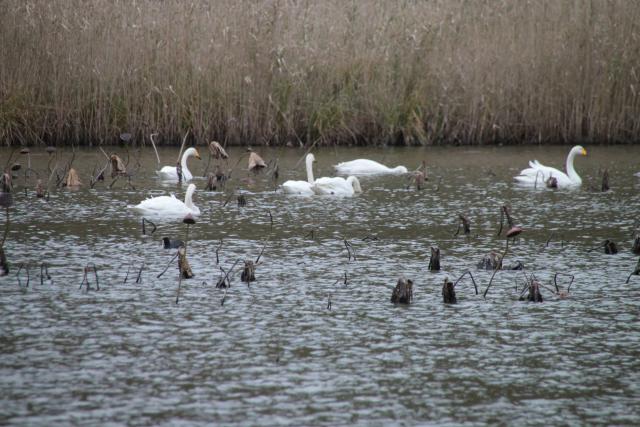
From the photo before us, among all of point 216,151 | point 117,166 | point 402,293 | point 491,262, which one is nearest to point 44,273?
point 402,293

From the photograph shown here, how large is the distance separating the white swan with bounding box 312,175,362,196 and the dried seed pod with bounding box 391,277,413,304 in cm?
532

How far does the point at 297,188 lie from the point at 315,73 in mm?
4794

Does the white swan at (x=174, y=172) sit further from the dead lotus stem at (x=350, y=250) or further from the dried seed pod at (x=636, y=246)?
the dried seed pod at (x=636, y=246)

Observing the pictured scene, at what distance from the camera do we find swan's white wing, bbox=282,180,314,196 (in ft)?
39.4

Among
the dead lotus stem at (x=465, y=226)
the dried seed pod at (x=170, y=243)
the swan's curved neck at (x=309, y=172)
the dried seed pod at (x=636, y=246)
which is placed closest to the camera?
the dried seed pod at (x=636, y=246)

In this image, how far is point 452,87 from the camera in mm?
16344

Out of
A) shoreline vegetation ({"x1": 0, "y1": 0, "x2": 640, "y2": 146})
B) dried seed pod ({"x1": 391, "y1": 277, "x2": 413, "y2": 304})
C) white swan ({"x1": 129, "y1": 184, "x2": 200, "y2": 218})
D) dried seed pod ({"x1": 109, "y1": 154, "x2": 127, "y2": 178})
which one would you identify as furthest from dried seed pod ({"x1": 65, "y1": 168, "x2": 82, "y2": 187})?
dried seed pod ({"x1": 391, "y1": 277, "x2": 413, "y2": 304})

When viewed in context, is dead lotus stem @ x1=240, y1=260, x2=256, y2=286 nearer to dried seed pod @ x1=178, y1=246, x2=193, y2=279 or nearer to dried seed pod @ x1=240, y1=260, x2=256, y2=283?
dried seed pod @ x1=240, y1=260, x2=256, y2=283

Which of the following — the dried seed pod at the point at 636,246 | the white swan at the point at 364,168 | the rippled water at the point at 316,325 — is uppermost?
the white swan at the point at 364,168

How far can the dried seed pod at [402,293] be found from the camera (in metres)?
6.89

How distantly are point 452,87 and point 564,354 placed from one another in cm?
1082

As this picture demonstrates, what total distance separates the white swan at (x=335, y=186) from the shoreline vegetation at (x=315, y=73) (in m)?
3.62

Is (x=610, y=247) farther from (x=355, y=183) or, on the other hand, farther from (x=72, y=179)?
(x=72, y=179)

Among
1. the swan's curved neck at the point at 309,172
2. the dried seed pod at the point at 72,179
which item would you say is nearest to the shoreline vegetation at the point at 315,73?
the swan's curved neck at the point at 309,172
